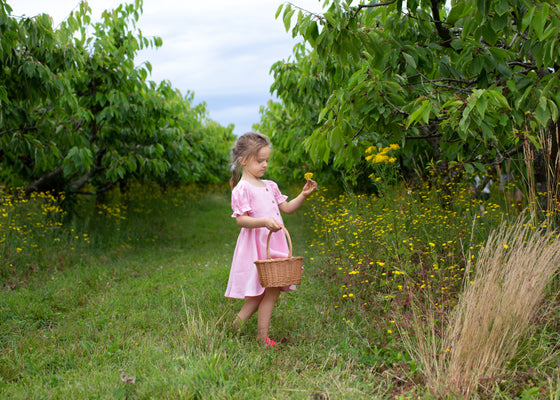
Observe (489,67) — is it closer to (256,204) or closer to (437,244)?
(437,244)

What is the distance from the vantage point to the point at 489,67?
345 cm

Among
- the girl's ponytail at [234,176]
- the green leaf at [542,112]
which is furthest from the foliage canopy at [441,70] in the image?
the girl's ponytail at [234,176]

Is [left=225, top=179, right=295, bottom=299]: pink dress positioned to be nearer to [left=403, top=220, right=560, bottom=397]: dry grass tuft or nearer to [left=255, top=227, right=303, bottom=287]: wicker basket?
[left=255, top=227, right=303, bottom=287]: wicker basket

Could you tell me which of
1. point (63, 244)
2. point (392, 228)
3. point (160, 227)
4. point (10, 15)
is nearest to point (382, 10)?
point (392, 228)

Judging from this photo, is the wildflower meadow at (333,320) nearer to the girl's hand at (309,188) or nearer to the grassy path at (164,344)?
the grassy path at (164,344)

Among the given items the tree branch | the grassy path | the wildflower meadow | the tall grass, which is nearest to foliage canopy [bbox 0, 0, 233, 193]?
the tree branch

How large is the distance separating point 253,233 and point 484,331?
65.4 inches

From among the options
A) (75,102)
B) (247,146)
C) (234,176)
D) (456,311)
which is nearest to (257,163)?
(247,146)

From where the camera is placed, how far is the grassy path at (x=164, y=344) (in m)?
2.66

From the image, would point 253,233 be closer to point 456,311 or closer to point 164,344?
point 164,344

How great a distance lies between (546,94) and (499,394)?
1.91m

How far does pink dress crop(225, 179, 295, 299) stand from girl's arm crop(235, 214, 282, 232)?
0.07m

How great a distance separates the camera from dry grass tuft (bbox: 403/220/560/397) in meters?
2.61

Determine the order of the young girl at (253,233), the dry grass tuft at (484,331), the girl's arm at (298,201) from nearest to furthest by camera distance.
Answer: the dry grass tuft at (484,331) → the young girl at (253,233) → the girl's arm at (298,201)
